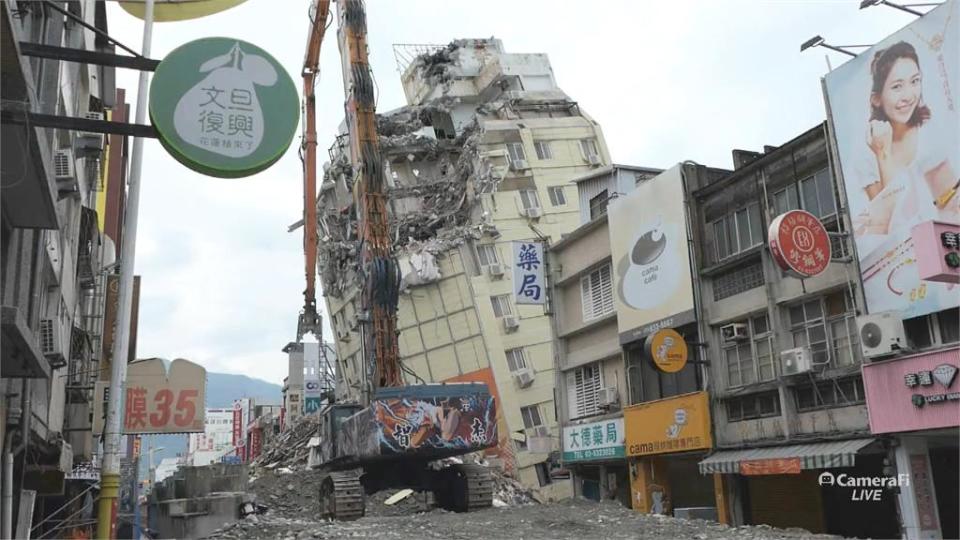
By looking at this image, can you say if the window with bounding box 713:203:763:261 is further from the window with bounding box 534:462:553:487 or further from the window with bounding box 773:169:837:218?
the window with bounding box 534:462:553:487

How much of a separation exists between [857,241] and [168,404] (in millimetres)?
15516

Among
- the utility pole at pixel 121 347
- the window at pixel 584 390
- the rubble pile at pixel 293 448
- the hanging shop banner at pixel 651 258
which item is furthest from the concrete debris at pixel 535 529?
the rubble pile at pixel 293 448

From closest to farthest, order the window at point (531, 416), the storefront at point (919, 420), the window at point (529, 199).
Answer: the storefront at point (919, 420) → the window at point (531, 416) → the window at point (529, 199)

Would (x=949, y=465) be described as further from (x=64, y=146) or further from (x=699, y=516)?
(x=64, y=146)

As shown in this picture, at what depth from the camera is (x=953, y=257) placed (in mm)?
16688

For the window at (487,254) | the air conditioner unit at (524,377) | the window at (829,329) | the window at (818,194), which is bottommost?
the window at (829,329)

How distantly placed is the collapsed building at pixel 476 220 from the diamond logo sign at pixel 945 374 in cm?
2152

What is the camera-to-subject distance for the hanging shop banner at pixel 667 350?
2378cm

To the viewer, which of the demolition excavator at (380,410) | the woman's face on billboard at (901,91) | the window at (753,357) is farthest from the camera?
the demolition excavator at (380,410)

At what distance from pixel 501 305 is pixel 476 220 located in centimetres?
577

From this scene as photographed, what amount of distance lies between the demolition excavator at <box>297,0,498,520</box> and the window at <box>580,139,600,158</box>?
2591 centimetres

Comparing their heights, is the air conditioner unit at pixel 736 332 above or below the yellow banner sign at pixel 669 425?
above

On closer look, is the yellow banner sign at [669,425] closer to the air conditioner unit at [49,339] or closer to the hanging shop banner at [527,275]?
the hanging shop banner at [527,275]

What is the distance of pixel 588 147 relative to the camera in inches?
2135
